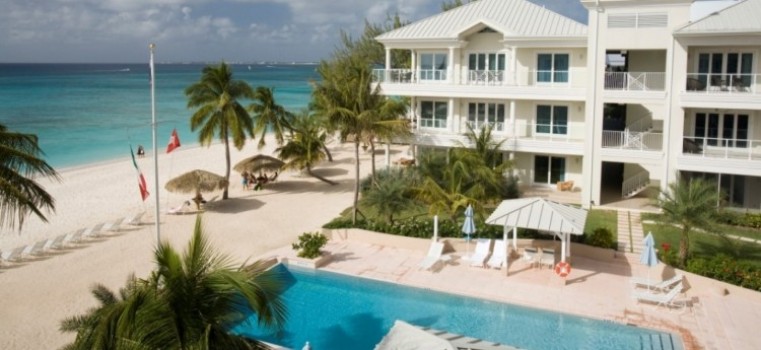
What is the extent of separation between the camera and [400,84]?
31.7 meters

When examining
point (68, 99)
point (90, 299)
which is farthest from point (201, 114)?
point (68, 99)

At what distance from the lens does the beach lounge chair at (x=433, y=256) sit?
66.1 ft

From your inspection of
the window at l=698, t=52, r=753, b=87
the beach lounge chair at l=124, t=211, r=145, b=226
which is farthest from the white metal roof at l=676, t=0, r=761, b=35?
the beach lounge chair at l=124, t=211, r=145, b=226

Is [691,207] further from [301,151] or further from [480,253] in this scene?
[301,151]

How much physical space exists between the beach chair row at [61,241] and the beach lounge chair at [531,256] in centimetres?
1546

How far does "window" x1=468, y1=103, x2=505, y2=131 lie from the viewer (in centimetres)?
3095

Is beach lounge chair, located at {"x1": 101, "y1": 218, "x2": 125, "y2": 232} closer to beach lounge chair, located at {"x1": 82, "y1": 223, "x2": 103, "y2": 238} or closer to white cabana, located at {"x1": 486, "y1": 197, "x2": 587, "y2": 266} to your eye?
beach lounge chair, located at {"x1": 82, "y1": 223, "x2": 103, "y2": 238}

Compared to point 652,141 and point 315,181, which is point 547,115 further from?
point 315,181

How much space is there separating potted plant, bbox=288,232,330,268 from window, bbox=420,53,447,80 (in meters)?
13.7

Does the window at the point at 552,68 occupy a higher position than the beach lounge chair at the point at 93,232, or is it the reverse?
the window at the point at 552,68

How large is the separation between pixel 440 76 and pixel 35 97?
98729mm

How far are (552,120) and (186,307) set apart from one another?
24.5 meters

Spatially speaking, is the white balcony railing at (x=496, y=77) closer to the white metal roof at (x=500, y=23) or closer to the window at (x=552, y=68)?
the window at (x=552, y=68)

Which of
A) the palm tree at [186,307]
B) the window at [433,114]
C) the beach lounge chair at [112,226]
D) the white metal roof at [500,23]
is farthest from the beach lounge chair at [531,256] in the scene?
the beach lounge chair at [112,226]
